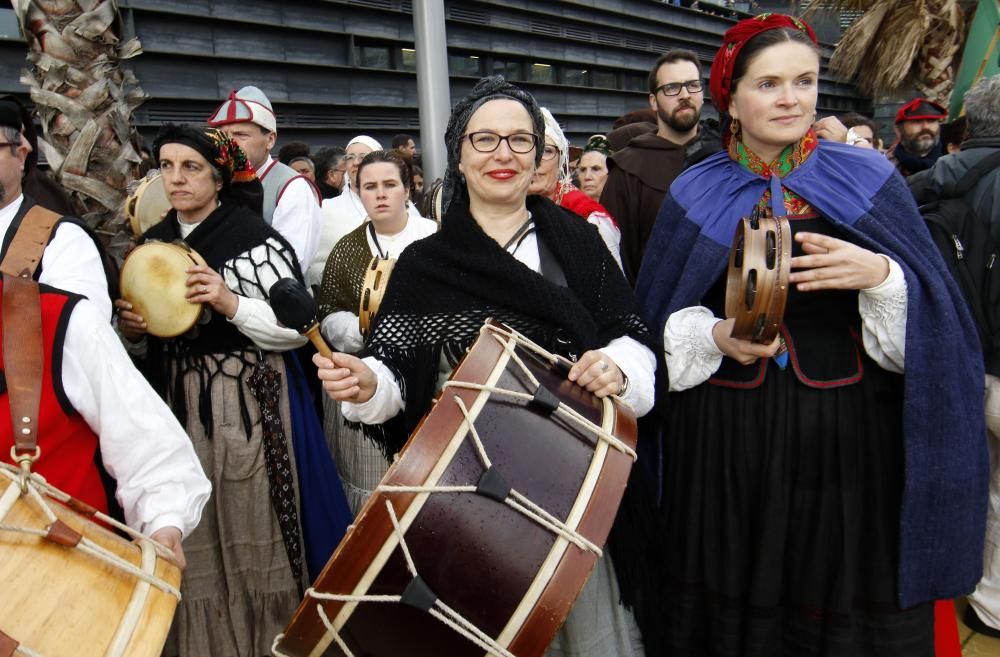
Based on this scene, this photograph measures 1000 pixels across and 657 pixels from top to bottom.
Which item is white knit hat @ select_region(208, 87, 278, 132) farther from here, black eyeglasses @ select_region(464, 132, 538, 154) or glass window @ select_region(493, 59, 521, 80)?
glass window @ select_region(493, 59, 521, 80)

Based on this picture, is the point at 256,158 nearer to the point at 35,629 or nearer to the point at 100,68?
the point at 100,68

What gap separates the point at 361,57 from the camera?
7977 mm

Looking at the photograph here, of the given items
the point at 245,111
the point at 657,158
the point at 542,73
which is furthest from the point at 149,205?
the point at 542,73

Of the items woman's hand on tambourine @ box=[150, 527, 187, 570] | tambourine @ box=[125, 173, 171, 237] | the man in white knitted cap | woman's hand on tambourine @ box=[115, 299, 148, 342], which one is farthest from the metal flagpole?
woman's hand on tambourine @ box=[150, 527, 187, 570]

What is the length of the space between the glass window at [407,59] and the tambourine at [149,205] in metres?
5.47

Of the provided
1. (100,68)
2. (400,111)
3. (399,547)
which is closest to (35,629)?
(399,547)

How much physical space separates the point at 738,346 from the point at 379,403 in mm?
958

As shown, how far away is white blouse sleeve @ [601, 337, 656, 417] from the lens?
1.81 meters

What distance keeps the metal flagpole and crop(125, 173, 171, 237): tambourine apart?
256 cm

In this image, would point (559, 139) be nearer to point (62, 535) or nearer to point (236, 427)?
point (236, 427)

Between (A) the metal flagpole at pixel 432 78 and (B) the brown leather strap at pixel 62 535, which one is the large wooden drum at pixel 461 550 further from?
(A) the metal flagpole at pixel 432 78

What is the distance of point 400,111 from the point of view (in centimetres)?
842

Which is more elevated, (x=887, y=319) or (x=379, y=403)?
(x=887, y=319)

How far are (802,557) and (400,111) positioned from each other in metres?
7.51
